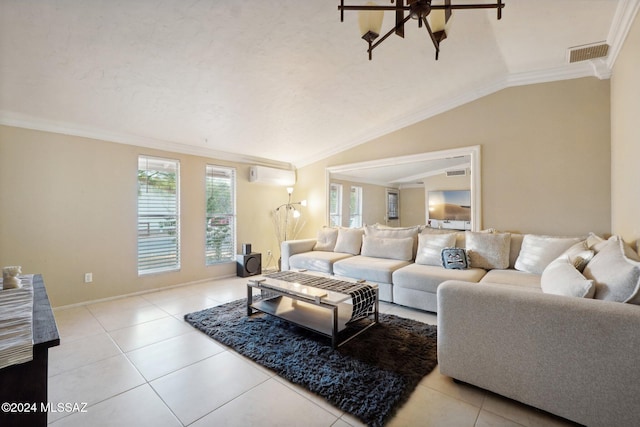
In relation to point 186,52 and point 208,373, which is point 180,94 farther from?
point 208,373

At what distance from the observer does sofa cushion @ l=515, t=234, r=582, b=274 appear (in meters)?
2.78

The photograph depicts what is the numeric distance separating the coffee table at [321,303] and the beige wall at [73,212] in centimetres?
208

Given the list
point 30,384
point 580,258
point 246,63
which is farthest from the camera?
point 246,63

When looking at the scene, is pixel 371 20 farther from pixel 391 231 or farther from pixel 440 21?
pixel 391 231

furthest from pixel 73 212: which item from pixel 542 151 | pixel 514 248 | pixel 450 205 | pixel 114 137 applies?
pixel 542 151

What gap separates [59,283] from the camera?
326 centimetres

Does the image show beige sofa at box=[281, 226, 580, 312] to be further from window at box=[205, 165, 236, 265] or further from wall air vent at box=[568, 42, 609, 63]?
wall air vent at box=[568, 42, 609, 63]

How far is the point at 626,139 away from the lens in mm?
2355

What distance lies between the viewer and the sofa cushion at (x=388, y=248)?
3.84 m

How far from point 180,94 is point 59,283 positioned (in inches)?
104

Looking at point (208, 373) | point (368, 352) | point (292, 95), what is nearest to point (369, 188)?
point (292, 95)

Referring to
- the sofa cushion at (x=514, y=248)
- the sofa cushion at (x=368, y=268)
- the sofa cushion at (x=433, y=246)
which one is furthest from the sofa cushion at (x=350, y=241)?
the sofa cushion at (x=514, y=248)

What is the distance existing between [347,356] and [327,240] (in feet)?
8.86

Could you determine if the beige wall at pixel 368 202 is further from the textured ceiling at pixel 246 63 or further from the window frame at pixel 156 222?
the window frame at pixel 156 222
